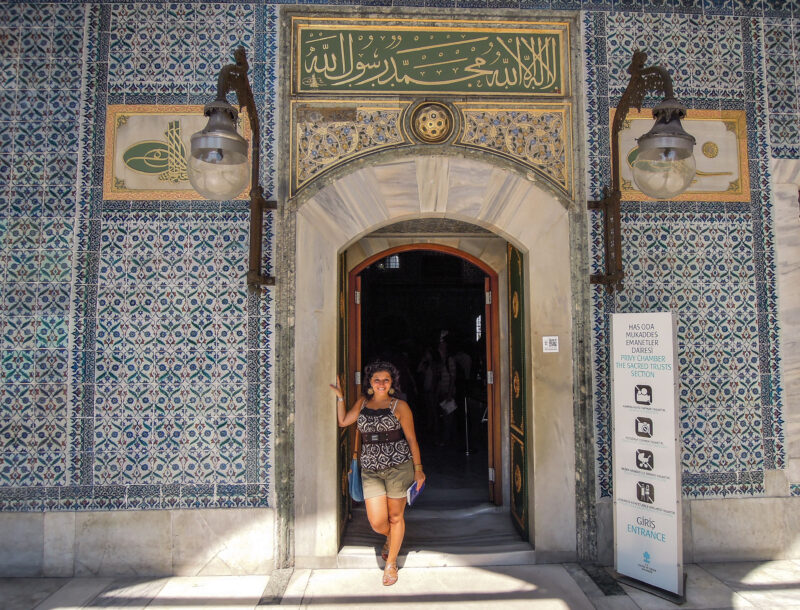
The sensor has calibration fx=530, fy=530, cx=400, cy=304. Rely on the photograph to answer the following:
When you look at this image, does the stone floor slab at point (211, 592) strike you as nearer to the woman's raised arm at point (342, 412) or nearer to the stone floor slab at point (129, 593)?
the stone floor slab at point (129, 593)

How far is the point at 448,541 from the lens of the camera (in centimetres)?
342

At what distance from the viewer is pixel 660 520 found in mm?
2734

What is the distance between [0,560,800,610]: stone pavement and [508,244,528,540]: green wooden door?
481mm

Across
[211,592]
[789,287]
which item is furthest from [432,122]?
[211,592]

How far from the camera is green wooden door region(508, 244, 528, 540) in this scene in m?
3.40

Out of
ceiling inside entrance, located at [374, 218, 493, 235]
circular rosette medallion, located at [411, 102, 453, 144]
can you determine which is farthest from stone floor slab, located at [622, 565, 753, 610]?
circular rosette medallion, located at [411, 102, 453, 144]

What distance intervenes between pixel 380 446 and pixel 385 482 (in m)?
0.21

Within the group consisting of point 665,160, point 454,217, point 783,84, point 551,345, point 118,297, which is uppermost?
point 783,84

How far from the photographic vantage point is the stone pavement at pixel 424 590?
2.67 metres

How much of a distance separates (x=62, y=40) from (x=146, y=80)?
576 millimetres

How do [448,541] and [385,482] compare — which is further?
[448,541]

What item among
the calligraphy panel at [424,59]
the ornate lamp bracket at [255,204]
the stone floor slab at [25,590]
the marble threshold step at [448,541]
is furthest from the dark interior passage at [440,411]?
the calligraphy panel at [424,59]

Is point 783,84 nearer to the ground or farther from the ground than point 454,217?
farther from the ground

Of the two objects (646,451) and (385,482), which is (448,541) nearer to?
(385,482)
